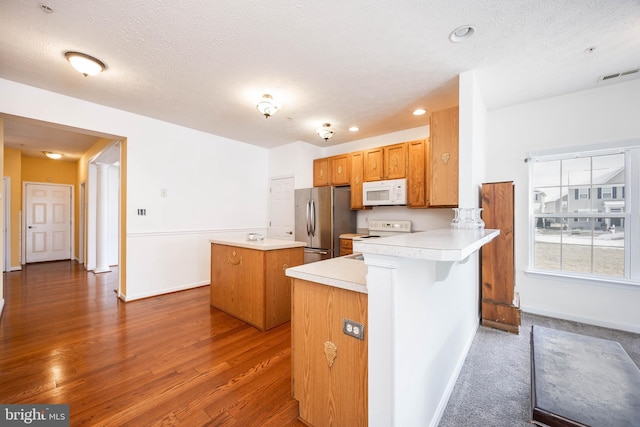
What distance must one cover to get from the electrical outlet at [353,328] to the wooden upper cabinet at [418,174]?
112 inches

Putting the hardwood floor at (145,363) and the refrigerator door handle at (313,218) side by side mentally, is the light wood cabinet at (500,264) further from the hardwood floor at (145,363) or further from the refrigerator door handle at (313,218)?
the refrigerator door handle at (313,218)

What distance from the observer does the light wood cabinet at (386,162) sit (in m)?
3.90

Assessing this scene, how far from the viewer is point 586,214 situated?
9.39ft

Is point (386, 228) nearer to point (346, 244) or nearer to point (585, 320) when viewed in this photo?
point (346, 244)

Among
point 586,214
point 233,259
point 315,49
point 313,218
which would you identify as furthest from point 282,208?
point 586,214

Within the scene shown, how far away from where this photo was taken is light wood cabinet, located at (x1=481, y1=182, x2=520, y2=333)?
2598 millimetres

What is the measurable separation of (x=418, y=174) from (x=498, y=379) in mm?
2608

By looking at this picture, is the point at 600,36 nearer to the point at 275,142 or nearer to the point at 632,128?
the point at 632,128

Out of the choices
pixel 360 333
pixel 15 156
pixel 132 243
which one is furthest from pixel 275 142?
pixel 15 156

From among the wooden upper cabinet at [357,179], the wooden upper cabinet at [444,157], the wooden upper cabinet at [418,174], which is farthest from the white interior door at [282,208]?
the wooden upper cabinet at [444,157]

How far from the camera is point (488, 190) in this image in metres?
2.70

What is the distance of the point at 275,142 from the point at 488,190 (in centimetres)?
365

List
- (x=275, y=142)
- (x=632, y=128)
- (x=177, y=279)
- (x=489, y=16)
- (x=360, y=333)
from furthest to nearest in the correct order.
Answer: (x=275, y=142) < (x=177, y=279) < (x=632, y=128) < (x=489, y=16) < (x=360, y=333)

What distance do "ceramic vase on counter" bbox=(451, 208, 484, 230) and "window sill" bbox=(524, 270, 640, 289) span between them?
157cm
